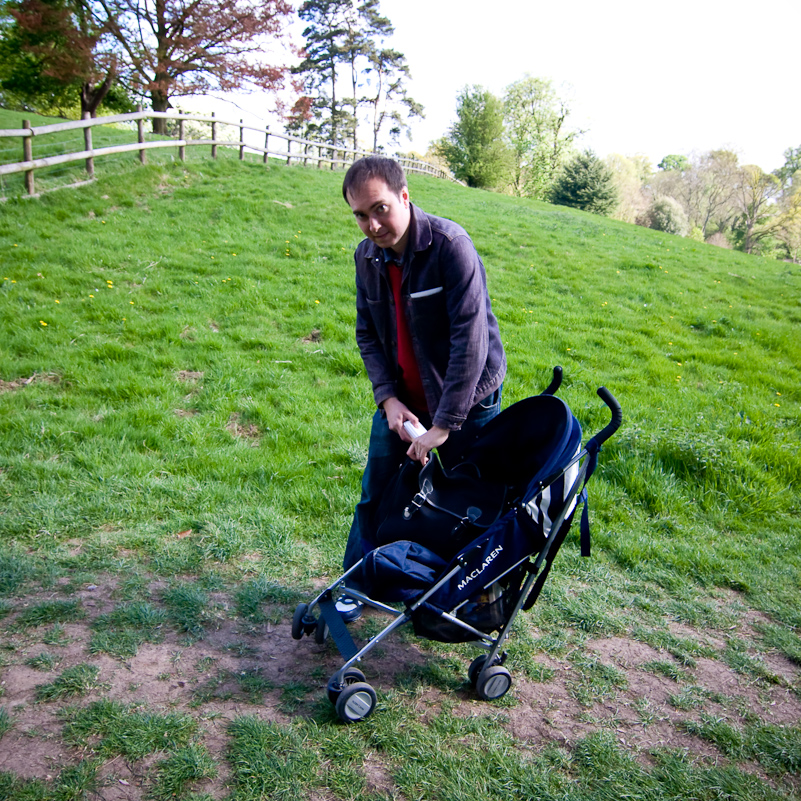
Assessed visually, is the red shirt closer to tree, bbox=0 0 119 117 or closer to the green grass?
the green grass

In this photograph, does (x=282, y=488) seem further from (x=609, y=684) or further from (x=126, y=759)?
(x=609, y=684)

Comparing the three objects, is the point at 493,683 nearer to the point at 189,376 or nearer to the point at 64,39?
the point at 189,376

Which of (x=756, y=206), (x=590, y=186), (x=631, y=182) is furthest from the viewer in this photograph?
(x=631, y=182)

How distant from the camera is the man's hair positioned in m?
2.36

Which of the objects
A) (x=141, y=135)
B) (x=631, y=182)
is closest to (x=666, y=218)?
(x=631, y=182)

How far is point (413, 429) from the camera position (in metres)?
2.71

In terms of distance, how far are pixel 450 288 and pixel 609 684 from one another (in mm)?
2039

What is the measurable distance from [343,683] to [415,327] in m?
1.55

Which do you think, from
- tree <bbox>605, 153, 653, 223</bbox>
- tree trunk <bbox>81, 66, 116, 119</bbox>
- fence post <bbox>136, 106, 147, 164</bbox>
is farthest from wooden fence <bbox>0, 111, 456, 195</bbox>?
tree <bbox>605, 153, 653, 223</bbox>

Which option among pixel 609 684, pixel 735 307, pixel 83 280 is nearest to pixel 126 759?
pixel 609 684

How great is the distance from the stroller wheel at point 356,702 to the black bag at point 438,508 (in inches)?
25.9

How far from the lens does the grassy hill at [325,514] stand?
241 centimetres

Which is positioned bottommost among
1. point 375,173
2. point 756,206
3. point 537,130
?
point 375,173

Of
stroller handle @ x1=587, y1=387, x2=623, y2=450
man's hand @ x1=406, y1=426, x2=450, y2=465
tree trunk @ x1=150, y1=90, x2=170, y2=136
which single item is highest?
tree trunk @ x1=150, y1=90, x2=170, y2=136
